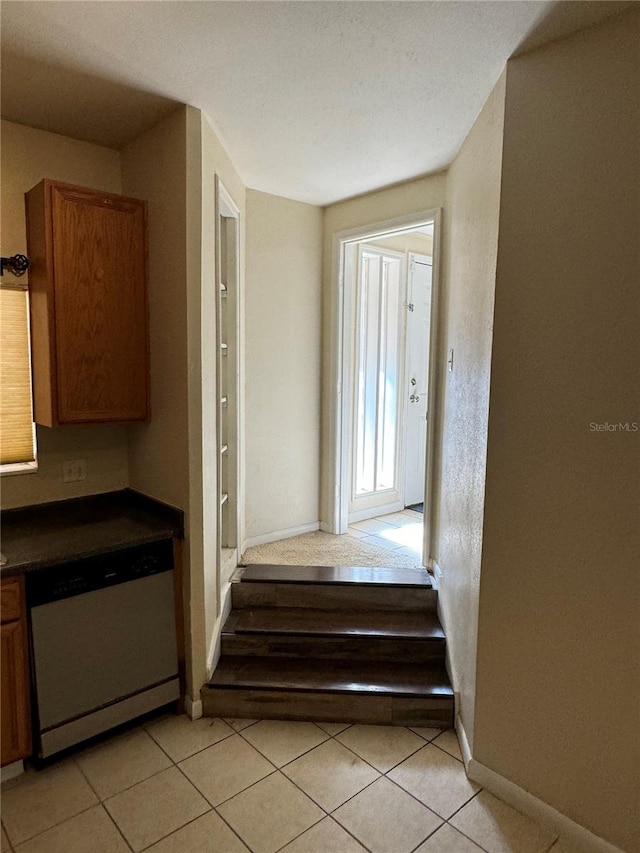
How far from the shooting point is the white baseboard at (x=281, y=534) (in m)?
3.30

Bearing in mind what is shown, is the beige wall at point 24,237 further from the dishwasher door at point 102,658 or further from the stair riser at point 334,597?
the stair riser at point 334,597

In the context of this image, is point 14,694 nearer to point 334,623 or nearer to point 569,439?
point 334,623

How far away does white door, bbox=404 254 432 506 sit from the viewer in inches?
165

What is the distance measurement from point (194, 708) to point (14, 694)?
2.45 ft

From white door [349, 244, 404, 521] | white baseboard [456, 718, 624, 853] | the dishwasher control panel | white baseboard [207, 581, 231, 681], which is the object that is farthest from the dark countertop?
white door [349, 244, 404, 521]

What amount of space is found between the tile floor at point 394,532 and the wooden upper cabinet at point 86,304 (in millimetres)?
1884

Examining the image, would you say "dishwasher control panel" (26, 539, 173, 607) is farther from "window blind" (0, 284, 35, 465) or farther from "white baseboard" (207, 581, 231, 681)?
"window blind" (0, 284, 35, 465)

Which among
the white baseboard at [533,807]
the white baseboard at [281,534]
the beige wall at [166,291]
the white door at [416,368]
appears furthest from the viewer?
the white door at [416,368]

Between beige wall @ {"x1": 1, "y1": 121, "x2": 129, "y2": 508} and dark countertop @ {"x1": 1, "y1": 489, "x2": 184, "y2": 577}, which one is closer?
dark countertop @ {"x1": 1, "y1": 489, "x2": 184, "y2": 577}

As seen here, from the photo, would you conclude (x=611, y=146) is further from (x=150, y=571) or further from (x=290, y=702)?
(x=290, y=702)

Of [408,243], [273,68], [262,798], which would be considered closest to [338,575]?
[262,798]

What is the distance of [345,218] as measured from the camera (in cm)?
331

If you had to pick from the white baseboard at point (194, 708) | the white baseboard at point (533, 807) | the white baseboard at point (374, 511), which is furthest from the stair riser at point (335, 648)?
the white baseboard at point (374, 511)

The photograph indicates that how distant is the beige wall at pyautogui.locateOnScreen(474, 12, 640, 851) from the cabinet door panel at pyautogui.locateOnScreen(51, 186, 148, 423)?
4.97 ft
